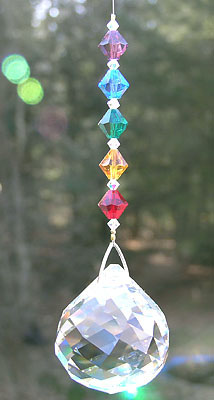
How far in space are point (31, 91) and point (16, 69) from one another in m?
0.28

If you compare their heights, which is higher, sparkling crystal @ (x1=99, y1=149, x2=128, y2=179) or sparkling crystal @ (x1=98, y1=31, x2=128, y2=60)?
sparkling crystal @ (x1=98, y1=31, x2=128, y2=60)

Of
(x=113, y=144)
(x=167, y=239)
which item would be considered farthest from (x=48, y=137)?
(x=113, y=144)

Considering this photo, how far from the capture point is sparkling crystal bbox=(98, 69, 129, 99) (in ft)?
2.22

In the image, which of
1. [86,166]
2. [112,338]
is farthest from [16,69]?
[112,338]

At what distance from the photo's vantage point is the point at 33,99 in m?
4.20

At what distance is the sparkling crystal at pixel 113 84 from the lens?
26.6 inches

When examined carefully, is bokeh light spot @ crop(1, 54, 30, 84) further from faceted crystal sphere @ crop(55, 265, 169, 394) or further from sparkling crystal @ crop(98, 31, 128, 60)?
faceted crystal sphere @ crop(55, 265, 169, 394)

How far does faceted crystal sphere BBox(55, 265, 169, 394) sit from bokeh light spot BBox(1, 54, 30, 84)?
3.49 m

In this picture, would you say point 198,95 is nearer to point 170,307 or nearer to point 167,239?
point 167,239

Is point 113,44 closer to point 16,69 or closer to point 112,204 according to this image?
point 112,204

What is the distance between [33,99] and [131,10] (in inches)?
61.9

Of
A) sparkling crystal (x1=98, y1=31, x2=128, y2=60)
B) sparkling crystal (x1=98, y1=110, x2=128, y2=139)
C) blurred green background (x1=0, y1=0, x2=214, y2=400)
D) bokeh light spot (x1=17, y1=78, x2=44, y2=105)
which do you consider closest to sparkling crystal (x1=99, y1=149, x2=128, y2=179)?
sparkling crystal (x1=98, y1=110, x2=128, y2=139)

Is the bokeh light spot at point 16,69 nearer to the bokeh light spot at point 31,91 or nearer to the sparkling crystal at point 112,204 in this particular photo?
the bokeh light spot at point 31,91

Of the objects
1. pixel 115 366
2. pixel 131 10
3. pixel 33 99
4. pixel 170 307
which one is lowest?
pixel 115 366
